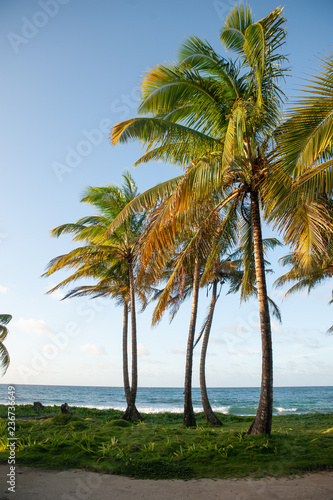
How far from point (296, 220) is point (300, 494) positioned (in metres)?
4.94

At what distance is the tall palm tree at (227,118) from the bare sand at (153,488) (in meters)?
1.97

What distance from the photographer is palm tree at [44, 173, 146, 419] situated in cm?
1342

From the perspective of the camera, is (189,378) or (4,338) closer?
(189,378)

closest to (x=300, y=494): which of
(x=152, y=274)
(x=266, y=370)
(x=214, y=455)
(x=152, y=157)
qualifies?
(x=214, y=455)

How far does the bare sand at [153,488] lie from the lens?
4234 mm

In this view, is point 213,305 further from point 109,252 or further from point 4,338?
point 4,338

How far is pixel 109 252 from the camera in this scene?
1417cm

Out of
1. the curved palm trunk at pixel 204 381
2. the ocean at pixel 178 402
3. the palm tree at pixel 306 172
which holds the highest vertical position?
the palm tree at pixel 306 172

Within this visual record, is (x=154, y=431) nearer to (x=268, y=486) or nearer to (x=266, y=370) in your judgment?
(x=266, y=370)

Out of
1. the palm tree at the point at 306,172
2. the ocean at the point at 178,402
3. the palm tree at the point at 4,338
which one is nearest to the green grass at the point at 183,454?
the palm tree at the point at 306,172

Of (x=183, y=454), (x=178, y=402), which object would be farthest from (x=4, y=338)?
(x=178, y=402)

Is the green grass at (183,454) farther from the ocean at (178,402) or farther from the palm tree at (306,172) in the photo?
the ocean at (178,402)

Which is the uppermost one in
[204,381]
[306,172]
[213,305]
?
[306,172]

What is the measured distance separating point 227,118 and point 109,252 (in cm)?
830
